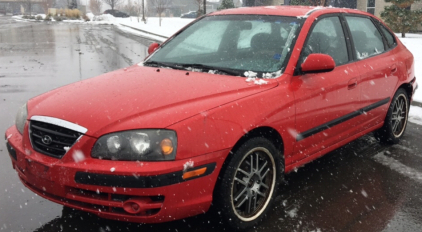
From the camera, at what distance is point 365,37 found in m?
4.62

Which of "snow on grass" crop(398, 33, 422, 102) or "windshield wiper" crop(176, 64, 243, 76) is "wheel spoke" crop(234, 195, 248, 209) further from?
"snow on grass" crop(398, 33, 422, 102)

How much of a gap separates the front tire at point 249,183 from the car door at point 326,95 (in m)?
0.37

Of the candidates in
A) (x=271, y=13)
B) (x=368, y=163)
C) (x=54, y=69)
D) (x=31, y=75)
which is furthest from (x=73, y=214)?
(x=54, y=69)

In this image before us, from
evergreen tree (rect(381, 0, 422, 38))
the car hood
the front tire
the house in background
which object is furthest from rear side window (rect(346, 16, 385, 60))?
the house in background

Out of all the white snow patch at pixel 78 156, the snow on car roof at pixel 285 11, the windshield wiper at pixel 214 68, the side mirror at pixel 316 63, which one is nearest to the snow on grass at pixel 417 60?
the snow on car roof at pixel 285 11

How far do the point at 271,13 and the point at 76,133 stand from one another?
7.45 ft

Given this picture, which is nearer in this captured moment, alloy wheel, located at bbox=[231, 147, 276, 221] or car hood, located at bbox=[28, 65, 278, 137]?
car hood, located at bbox=[28, 65, 278, 137]

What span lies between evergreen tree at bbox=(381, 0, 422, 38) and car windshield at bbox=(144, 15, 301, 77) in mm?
17338

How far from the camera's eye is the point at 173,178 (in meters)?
2.56

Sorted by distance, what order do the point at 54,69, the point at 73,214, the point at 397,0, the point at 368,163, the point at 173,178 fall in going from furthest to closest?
the point at 397,0 → the point at 54,69 → the point at 368,163 → the point at 73,214 → the point at 173,178

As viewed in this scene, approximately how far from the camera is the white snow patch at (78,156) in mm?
2613

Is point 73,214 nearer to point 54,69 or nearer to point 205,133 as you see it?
point 205,133

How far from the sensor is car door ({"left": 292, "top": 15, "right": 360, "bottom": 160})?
3492 millimetres

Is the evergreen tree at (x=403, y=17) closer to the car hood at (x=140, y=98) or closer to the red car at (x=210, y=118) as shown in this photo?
the red car at (x=210, y=118)
